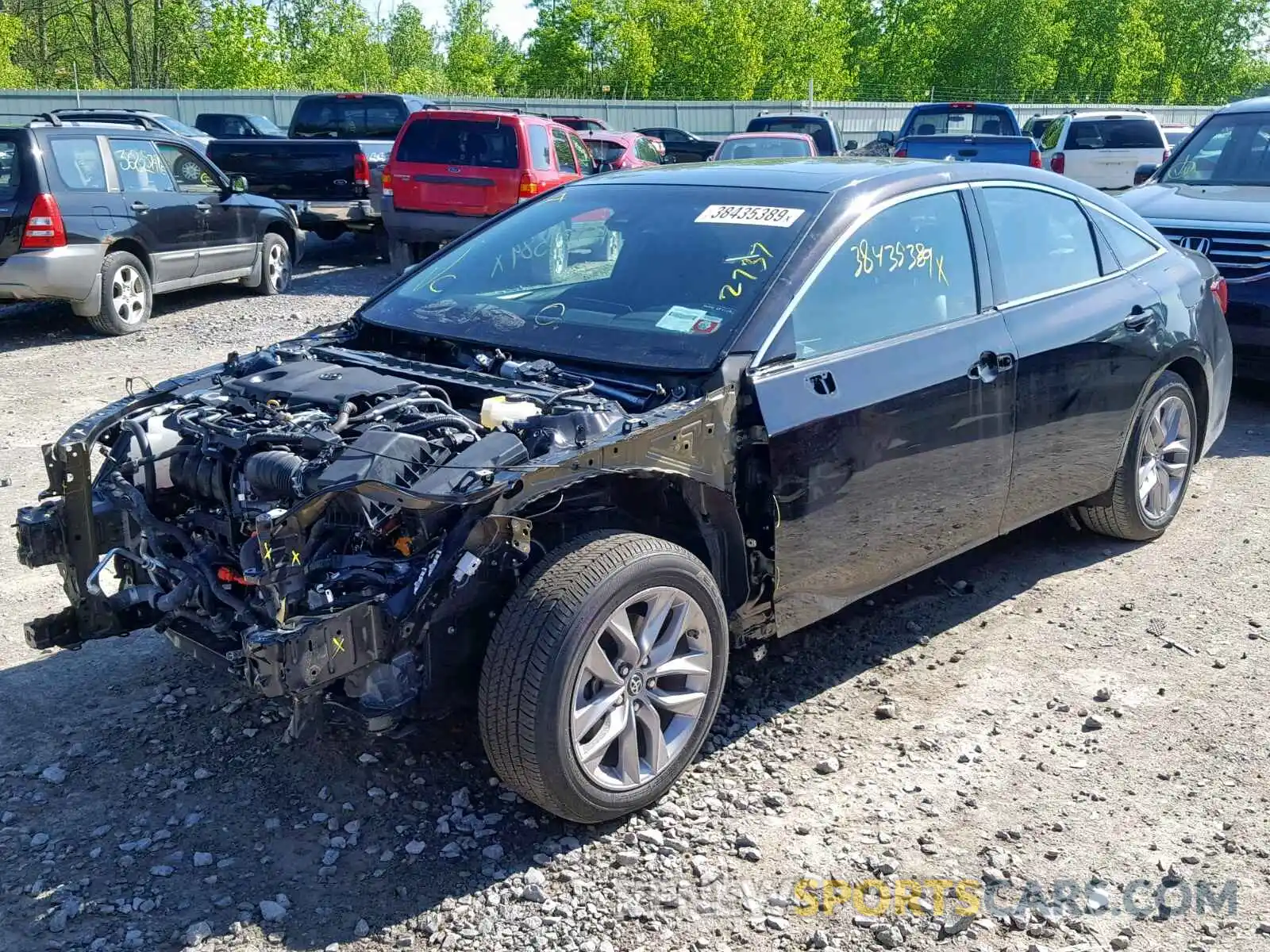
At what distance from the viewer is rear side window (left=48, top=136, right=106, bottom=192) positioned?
10.4 meters

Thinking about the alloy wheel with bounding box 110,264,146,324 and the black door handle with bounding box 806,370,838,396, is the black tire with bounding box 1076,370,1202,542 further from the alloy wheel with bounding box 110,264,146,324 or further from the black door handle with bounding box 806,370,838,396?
the alloy wheel with bounding box 110,264,146,324

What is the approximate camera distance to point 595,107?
114 feet

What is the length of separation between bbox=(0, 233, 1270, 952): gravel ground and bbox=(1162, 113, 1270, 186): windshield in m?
5.12

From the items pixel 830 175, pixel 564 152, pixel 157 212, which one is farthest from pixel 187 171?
pixel 830 175

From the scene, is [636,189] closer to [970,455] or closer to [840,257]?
[840,257]

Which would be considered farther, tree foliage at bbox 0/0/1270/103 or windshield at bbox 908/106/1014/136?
tree foliage at bbox 0/0/1270/103

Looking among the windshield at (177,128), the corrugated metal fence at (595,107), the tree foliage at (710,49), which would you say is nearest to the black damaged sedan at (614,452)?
the windshield at (177,128)

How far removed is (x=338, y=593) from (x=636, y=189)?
2270 mm

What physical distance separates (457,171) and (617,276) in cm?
935

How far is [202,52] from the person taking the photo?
146ft

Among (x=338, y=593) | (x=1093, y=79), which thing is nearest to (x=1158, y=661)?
(x=338, y=593)

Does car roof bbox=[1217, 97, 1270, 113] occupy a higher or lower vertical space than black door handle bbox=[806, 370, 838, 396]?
higher

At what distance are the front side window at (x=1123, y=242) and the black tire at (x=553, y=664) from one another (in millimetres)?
3152

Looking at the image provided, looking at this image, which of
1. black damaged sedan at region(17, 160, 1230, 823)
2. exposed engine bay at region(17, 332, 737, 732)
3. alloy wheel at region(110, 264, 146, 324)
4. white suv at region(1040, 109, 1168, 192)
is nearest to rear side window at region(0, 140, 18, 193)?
alloy wheel at region(110, 264, 146, 324)
